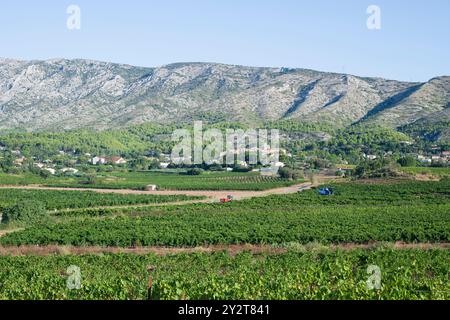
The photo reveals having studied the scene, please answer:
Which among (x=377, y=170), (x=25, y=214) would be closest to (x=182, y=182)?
(x=377, y=170)

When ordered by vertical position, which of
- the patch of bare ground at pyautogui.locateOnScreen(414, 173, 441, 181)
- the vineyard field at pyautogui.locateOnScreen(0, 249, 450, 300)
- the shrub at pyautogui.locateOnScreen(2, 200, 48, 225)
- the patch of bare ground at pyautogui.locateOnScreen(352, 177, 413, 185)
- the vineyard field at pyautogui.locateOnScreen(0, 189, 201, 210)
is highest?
the vineyard field at pyautogui.locateOnScreen(0, 249, 450, 300)

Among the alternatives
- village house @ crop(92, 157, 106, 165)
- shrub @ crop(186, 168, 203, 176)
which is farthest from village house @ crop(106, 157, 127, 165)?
shrub @ crop(186, 168, 203, 176)

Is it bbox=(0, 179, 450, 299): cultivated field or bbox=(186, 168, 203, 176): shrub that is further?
bbox=(186, 168, 203, 176): shrub

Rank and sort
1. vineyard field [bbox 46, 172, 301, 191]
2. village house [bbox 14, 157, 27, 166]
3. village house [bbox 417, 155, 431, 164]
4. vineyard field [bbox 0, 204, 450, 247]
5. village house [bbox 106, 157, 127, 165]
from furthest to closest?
village house [bbox 106, 157, 127, 165] < village house [bbox 14, 157, 27, 166] < village house [bbox 417, 155, 431, 164] < vineyard field [bbox 46, 172, 301, 191] < vineyard field [bbox 0, 204, 450, 247]

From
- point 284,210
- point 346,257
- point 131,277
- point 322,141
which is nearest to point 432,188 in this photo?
point 284,210

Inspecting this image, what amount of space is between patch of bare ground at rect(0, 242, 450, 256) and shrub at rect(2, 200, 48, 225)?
13.1 metres

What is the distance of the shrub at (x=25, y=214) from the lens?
50875 mm

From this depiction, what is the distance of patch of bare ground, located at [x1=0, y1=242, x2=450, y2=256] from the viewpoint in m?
34.5

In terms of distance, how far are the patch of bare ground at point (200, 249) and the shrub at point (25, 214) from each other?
42.9ft

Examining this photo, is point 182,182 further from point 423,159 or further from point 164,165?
point 423,159

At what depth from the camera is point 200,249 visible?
117 feet

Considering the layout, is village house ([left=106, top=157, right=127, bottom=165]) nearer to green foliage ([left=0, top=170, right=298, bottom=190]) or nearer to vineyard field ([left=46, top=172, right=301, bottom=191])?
vineyard field ([left=46, top=172, right=301, bottom=191])

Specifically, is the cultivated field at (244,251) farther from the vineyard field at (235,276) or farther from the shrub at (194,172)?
the shrub at (194,172)

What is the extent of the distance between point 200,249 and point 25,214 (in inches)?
877
